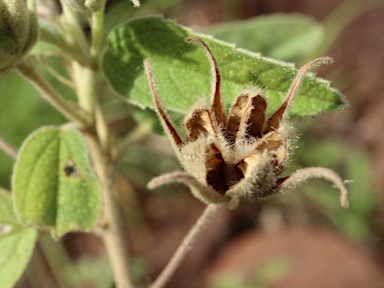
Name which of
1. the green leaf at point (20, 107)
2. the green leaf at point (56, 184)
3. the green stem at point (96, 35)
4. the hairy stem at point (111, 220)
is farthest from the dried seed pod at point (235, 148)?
the green leaf at point (20, 107)

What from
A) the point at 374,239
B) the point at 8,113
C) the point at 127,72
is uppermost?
the point at 127,72

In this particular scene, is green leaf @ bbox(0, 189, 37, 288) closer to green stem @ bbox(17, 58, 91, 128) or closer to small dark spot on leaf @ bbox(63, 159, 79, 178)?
small dark spot on leaf @ bbox(63, 159, 79, 178)

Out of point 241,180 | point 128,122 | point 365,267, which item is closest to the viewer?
point 241,180

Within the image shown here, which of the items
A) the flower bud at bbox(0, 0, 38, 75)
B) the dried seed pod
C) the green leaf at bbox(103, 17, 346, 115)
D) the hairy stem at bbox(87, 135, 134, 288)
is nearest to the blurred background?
the hairy stem at bbox(87, 135, 134, 288)

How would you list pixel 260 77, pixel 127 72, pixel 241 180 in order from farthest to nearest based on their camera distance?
pixel 127 72 < pixel 260 77 < pixel 241 180

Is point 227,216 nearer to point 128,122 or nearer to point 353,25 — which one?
point 128,122

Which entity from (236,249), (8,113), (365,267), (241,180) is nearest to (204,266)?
(236,249)
